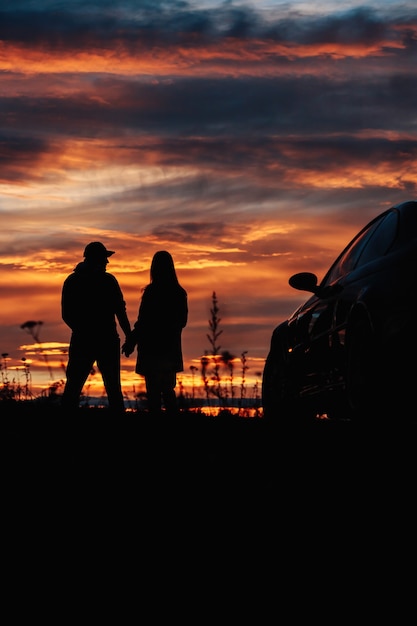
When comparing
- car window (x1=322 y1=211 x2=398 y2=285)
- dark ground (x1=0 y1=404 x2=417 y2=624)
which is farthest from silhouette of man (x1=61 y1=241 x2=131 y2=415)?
dark ground (x1=0 y1=404 x2=417 y2=624)

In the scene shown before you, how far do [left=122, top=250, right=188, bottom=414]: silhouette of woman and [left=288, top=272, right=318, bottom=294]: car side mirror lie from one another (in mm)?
3350

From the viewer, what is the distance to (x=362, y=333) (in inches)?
267

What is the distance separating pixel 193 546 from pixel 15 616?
101 cm

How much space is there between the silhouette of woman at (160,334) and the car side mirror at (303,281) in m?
3.35

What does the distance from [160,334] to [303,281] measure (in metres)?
3.74

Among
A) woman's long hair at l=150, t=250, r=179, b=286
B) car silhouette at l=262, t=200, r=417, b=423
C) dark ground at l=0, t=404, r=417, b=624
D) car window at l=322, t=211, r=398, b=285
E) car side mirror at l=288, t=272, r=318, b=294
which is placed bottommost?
dark ground at l=0, t=404, r=417, b=624

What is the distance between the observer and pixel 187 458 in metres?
6.48

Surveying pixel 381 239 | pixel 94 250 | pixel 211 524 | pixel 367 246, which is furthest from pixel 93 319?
pixel 211 524

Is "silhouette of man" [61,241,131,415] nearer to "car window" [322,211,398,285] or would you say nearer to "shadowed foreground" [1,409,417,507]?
"shadowed foreground" [1,409,417,507]

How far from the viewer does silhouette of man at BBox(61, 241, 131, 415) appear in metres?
10.9

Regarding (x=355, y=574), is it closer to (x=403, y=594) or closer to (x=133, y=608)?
(x=403, y=594)

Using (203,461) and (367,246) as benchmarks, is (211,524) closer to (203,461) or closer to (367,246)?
(203,461)

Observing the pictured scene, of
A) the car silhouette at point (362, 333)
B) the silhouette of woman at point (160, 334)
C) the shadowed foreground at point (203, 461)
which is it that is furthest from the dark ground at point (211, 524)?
the silhouette of woman at point (160, 334)

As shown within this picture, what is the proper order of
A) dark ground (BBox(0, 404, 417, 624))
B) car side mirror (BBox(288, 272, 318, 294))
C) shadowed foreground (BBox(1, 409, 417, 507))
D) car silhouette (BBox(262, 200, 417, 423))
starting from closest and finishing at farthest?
dark ground (BBox(0, 404, 417, 624))
shadowed foreground (BBox(1, 409, 417, 507))
car silhouette (BBox(262, 200, 417, 423))
car side mirror (BBox(288, 272, 318, 294))
